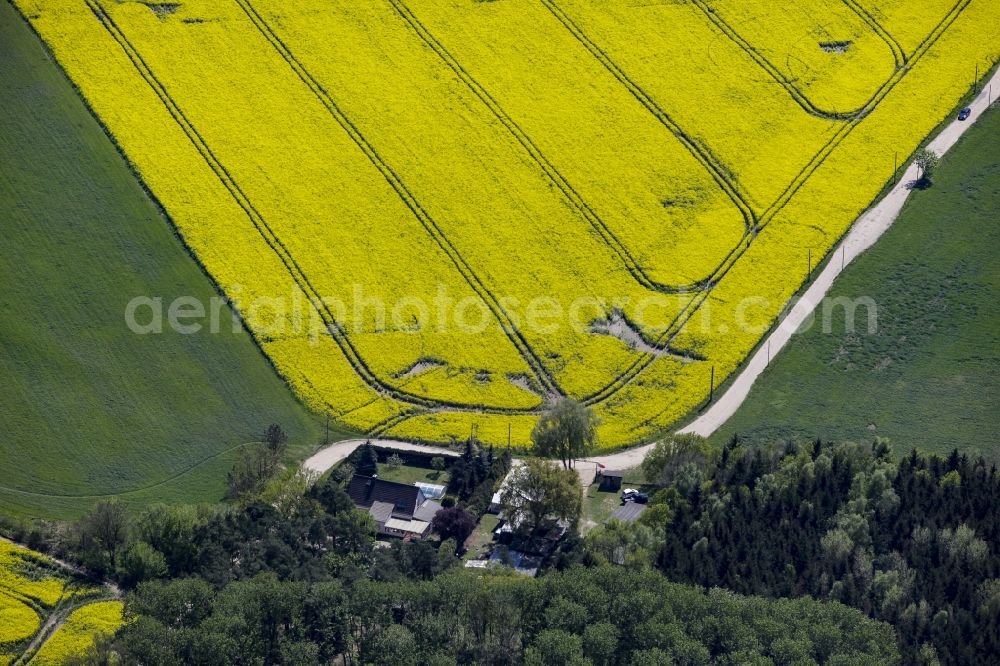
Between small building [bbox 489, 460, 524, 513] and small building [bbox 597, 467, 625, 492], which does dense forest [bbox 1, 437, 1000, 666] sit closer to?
small building [bbox 489, 460, 524, 513]

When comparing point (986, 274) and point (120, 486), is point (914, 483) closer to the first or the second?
point (986, 274)

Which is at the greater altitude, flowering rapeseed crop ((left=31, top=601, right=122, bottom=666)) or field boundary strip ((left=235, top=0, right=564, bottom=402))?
field boundary strip ((left=235, top=0, right=564, bottom=402))

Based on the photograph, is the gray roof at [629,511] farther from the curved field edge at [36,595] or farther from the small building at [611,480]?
the curved field edge at [36,595]

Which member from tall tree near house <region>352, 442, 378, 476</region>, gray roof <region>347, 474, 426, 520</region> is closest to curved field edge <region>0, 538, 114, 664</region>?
gray roof <region>347, 474, 426, 520</region>

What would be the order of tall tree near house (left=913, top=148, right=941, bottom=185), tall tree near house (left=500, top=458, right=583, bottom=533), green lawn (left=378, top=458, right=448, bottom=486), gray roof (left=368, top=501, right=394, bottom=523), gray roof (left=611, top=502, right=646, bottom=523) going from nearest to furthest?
tall tree near house (left=500, top=458, right=583, bottom=533) < gray roof (left=611, top=502, right=646, bottom=523) < gray roof (left=368, top=501, right=394, bottom=523) < green lawn (left=378, top=458, right=448, bottom=486) < tall tree near house (left=913, top=148, right=941, bottom=185)

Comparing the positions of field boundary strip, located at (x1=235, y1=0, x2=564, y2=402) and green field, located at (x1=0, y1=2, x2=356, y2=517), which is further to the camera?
field boundary strip, located at (x1=235, y1=0, x2=564, y2=402)

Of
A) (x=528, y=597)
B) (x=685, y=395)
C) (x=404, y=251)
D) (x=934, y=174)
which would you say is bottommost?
(x=528, y=597)

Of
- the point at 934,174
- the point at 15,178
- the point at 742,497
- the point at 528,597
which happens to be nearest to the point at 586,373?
the point at 742,497
